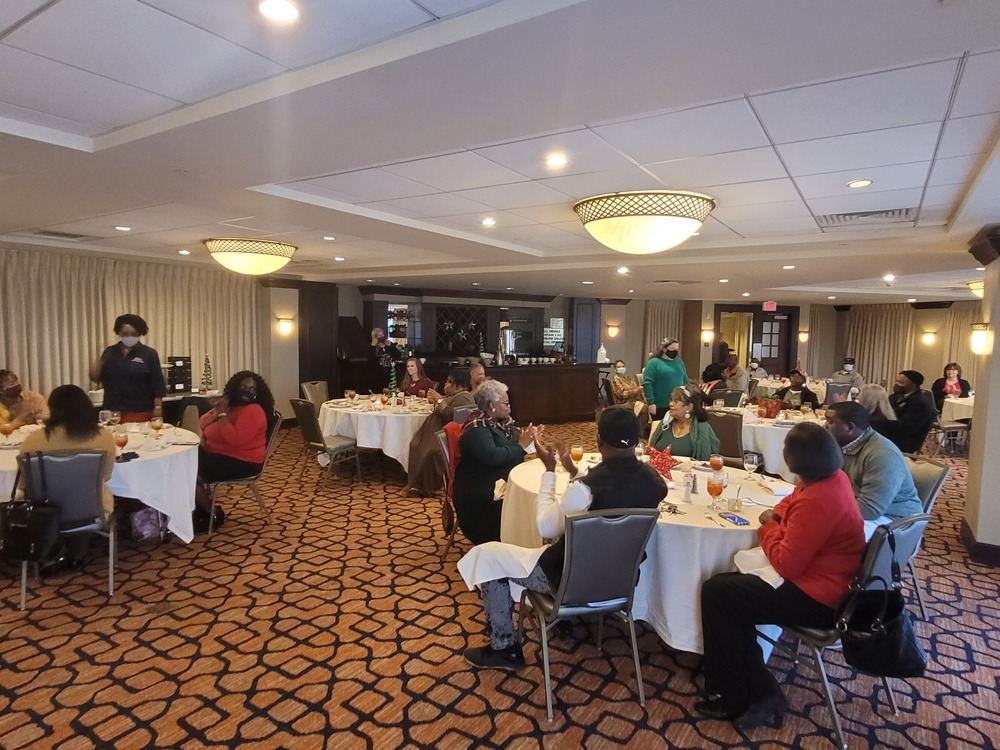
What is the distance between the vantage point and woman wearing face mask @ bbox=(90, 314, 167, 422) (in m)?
5.31

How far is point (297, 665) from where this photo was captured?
2.96 m

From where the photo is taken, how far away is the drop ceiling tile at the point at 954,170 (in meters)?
3.10

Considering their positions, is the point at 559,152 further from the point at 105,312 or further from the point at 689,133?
the point at 105,312

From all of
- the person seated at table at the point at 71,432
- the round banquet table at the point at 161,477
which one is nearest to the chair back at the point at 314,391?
the round banquet table at the point at 161,477

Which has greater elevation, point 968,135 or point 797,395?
point 968,135

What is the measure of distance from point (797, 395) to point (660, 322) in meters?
6.72

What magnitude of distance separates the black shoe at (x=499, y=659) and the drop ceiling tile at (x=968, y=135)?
314cm

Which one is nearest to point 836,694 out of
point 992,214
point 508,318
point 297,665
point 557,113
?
point 297,665

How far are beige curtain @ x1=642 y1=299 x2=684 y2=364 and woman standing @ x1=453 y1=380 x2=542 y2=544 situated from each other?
12592 mm

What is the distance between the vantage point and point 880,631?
2279 mm

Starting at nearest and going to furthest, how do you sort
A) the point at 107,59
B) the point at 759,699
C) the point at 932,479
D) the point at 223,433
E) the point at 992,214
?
the point at 107,59 → the point at 759,699 → the point at 932,479 → the point at 992,214 → the point at 223,433

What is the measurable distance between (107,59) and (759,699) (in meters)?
3.62

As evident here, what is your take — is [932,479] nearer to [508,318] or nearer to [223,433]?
[223,433]

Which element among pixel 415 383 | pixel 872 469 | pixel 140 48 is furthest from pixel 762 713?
pixel 415 383
